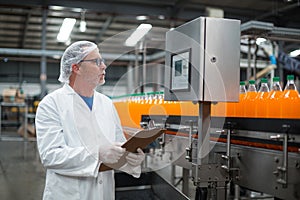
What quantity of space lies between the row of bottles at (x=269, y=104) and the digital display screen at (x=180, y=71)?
236mm

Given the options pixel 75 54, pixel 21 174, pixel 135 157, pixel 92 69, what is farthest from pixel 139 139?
pixel 21 174

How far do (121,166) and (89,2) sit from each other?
5.06 meters

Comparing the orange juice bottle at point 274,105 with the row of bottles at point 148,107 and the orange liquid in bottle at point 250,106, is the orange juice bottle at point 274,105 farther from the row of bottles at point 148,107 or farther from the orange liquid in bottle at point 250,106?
the row of bottles at point 148,107

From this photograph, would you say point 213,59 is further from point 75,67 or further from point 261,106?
point 75,67

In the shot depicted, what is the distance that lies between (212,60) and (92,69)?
21.2 inches

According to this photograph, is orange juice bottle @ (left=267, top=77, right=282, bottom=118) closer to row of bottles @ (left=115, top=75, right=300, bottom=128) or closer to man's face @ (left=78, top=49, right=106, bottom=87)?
row of bottles @ (left=115, top=75, right=300, bottom=128)

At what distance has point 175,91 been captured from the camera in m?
1.33

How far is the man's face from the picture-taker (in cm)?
140

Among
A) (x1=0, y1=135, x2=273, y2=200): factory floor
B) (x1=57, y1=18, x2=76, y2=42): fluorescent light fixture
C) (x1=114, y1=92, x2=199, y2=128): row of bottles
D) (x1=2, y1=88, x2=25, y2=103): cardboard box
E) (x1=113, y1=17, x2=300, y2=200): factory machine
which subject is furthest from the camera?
(x1=2, y1=88, x2=25, y2=103): cardboard box

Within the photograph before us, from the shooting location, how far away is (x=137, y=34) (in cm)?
134

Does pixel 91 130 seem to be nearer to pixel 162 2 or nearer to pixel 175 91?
pixel 175 91

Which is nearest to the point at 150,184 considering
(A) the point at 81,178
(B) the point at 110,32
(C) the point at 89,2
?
(A) the point at 81,178

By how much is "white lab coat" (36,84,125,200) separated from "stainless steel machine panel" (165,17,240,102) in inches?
17.7

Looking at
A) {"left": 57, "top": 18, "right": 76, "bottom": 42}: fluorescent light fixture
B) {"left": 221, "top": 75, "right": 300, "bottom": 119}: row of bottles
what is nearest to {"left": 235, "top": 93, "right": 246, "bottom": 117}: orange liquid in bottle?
{"left": 221, "top": 75, "right": 300, "bottom": 119}: row of bottles
